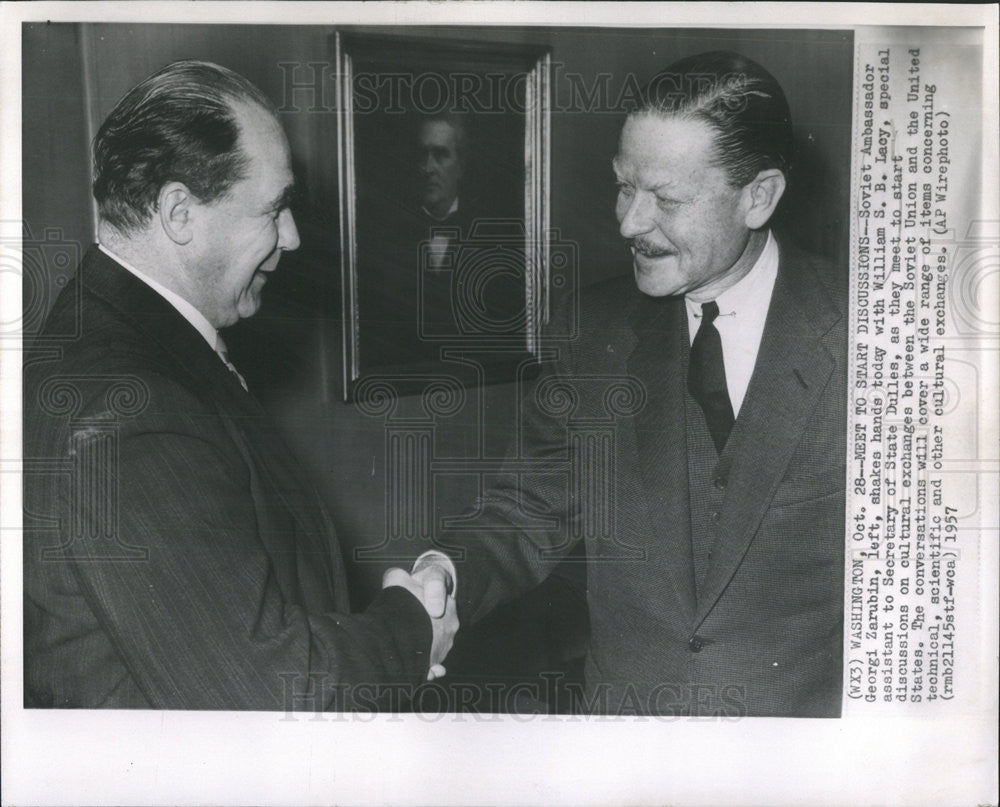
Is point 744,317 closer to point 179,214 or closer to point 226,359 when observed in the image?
point 226,359

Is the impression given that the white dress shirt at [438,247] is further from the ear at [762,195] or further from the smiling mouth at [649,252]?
the ear at [762,195]

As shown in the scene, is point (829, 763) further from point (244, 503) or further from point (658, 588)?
point (244, 503)

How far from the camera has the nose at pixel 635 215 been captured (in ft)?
6.43

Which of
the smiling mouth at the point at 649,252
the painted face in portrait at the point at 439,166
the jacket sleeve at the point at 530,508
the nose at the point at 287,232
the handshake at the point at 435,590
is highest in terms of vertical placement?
the painted face in portrait at the point at 439,166

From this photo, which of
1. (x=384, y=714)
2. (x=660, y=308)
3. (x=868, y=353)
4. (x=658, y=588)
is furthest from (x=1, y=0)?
(x=868, y=353)

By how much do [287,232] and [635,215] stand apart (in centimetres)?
75

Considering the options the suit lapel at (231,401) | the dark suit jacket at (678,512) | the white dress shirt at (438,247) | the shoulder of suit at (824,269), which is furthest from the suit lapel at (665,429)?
the suit lapel at (231,401)

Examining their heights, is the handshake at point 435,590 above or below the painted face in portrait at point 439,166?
below

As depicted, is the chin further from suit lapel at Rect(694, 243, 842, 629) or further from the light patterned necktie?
the light patterned necktie

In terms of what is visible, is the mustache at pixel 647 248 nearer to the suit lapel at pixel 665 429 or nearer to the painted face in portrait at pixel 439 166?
the suit lapel at pixel 665 429

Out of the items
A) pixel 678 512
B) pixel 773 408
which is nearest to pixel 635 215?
pixel 773 408

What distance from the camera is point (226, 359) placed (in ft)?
6.51

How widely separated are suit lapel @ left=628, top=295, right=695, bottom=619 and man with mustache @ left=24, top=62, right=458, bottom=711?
1.65 feet

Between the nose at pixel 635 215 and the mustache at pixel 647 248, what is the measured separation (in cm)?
1
